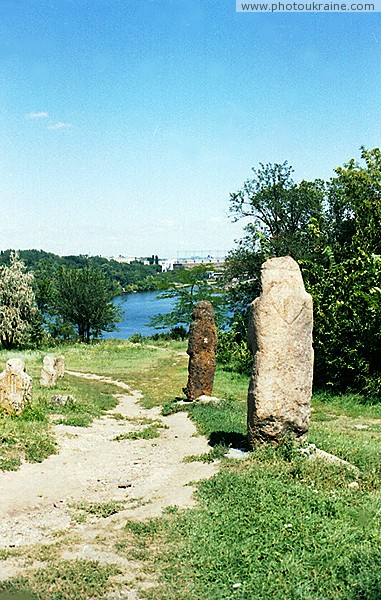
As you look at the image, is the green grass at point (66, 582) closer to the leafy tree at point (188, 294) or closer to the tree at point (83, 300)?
the leafy tree at point (188, 294)

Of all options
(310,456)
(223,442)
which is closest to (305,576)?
(310,456)

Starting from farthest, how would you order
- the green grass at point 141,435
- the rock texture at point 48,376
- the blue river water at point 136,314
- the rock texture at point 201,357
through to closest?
1. the blue river water at point 136,314
2. the rock texture at point 48,376
3. the rock texture at point 201,357
4. the green grass at point 141,435

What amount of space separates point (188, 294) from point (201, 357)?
Answer: 2873 centimetres

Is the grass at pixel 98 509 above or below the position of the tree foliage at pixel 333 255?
below

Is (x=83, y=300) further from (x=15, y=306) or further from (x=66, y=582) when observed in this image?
(x=66, y=582)

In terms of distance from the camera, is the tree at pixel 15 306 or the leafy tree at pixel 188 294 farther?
the leafy tree at pixel 188 294

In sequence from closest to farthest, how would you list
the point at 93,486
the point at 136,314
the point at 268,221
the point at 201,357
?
the point at 93,486 → the point at 201,357 → the point at 268,221 → the point at 136,314

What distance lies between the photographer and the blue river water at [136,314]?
70.1 metres

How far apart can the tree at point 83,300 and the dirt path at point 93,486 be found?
37041mm

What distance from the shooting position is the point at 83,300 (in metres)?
51.0

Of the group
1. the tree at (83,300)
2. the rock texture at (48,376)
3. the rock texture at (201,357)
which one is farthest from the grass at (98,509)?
the tree at (83,300)

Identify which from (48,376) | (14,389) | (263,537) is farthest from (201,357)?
(263,537)

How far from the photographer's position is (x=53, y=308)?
53656 millimetres

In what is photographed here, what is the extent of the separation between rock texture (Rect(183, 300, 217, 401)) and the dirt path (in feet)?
12.5
